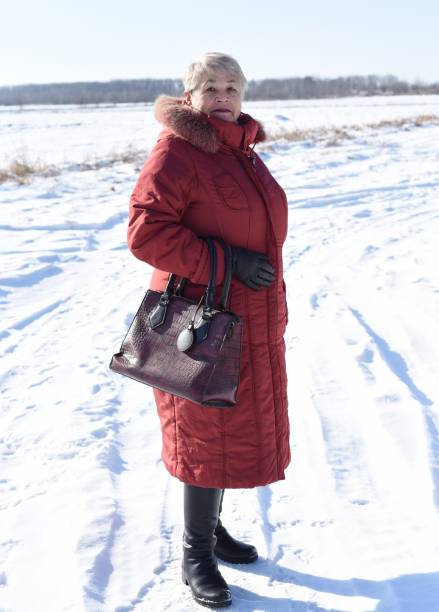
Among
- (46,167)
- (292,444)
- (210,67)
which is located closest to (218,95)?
(210,67)

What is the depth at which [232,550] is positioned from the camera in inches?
96.5

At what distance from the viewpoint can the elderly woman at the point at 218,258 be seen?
1.99 metres

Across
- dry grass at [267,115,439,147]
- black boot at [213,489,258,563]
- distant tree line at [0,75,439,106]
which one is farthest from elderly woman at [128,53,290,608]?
distant tree line at [0,75,439,106]

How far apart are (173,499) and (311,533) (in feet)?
1.88

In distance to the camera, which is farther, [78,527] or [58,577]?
[78,527]

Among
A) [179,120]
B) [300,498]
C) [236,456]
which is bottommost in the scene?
[300,498]

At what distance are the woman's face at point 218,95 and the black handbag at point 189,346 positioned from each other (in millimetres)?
403

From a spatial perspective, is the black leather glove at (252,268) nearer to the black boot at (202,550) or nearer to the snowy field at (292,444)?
the black boot at (202,550)

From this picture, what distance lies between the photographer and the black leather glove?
6.66 feet

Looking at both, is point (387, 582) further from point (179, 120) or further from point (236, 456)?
point (179, 120)

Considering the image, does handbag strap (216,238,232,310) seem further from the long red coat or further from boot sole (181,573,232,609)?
boot sole (181,573,232,609)

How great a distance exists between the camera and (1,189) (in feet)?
34.4

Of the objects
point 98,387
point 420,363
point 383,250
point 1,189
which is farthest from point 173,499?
point 1,189

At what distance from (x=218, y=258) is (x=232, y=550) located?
3.59 ft
